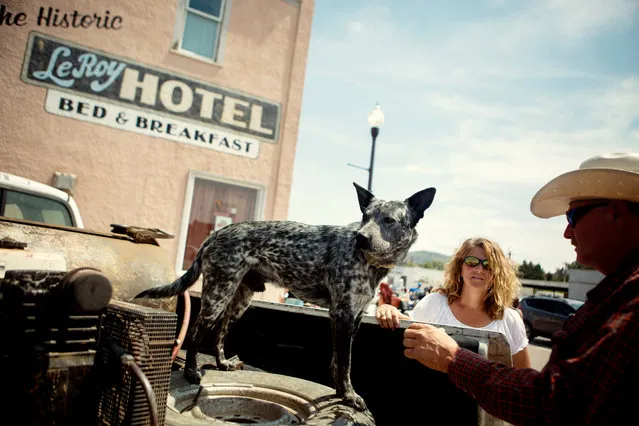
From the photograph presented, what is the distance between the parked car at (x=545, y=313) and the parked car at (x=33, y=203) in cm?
1574

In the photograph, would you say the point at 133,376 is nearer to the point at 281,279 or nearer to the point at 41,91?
the point at 281,279

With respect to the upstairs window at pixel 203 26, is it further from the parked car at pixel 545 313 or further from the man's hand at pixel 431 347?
the parked car at pixel 545 313

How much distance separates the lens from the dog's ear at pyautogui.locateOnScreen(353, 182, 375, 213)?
2666mm

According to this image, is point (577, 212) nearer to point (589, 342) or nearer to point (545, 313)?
point (589, 342)

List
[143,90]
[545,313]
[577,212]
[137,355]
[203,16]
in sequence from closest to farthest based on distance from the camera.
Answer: [137,355] → [577,212] → [143,90] → [203,16] → [545,313]

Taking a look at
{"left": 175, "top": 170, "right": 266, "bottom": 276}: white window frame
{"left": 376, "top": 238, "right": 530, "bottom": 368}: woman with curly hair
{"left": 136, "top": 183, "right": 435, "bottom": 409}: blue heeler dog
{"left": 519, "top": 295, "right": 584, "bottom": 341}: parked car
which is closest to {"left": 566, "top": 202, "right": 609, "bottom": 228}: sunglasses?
{"left": 136, "top": 183, "right": 435, "bottom": 409}: blue heeler dog

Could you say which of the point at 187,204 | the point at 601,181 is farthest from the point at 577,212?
the point at 187,204

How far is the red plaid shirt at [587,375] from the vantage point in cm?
102

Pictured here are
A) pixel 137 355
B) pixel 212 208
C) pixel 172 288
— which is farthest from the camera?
pixel 212 208

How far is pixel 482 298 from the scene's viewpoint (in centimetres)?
331

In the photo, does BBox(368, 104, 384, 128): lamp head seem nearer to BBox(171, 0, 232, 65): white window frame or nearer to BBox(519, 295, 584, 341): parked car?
BBox(171, 0, 232, 65): white window frame

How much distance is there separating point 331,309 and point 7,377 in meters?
1.56

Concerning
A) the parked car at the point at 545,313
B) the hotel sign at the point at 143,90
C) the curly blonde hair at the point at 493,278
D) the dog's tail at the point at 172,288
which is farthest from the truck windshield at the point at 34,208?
the parked car at the point at 545,313

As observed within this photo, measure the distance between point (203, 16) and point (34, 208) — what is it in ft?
24.2
